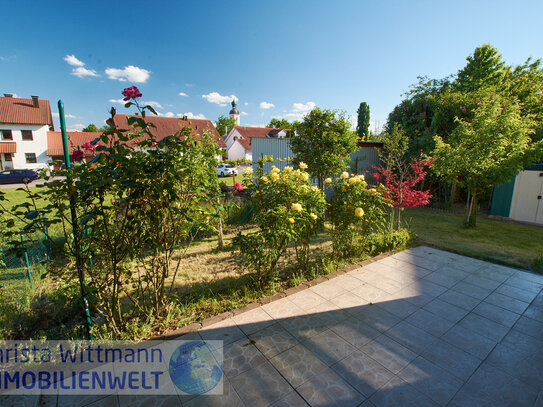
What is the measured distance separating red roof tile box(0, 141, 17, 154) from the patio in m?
33.4

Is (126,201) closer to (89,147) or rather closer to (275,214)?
(89,147)

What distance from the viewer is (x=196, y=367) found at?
227 cm

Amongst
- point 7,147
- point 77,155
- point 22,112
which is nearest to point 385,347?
point 77,155

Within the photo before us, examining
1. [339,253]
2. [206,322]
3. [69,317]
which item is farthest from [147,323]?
[339,253]

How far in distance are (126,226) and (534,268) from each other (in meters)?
6.46

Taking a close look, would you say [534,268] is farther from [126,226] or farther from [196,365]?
[126,226]

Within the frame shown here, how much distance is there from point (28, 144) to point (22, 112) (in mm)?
3352

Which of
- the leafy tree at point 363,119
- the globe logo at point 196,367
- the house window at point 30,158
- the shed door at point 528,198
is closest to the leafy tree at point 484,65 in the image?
the leafy tree at point 363,119

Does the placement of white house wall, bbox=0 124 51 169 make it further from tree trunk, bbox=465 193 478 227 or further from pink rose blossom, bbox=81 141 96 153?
tree trunk, bbox=465 193 478 227

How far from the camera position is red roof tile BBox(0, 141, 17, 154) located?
78.8 ft

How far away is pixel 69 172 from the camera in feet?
6.75

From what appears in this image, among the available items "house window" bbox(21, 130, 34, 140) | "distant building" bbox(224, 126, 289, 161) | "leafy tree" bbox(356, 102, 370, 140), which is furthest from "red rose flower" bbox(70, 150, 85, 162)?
"distant building" bbox(224, 126, 289, 161)

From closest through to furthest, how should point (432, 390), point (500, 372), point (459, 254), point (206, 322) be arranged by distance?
point (432, 390) → point (500, 372) → point (206, 322) → point (459, 254)

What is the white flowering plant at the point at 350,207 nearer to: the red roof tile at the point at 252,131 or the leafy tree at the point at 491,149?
the leafy tree at the point at 491,149
